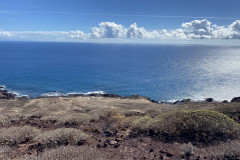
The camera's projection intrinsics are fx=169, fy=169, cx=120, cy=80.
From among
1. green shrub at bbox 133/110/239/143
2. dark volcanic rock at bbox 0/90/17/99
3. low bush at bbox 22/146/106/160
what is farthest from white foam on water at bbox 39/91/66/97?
low bush at bbox 22/146/106/160

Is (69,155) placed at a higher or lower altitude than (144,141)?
higher

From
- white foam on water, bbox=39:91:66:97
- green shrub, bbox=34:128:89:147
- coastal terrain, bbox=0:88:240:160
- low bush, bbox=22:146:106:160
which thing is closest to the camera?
low bush, bbox=22:146:106:160

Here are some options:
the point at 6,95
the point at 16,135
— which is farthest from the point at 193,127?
the point at 6,95

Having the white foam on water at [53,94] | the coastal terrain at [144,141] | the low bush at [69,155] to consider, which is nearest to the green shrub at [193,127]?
the coastal terrain at [144,141]

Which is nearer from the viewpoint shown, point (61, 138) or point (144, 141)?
point (61, 138)

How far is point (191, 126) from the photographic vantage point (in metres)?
8.59

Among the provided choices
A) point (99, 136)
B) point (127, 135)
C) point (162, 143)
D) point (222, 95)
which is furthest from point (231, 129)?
point (222, 95)

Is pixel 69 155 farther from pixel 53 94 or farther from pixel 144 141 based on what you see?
pixel 53 94

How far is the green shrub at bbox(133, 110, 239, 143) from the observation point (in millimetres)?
8197

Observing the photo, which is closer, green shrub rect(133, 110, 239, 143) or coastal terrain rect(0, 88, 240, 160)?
coastal terrain rect(0, 88, 240, 160)

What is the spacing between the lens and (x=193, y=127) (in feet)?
27.8

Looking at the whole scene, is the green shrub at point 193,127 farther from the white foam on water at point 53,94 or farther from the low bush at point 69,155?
the white foam on water at point 53,94

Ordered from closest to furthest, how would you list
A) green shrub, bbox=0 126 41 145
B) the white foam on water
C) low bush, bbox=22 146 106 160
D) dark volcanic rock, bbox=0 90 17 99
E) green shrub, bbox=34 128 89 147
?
low bush, bbox=22 146 106 160 < green shrub, bbox=34 128 89 147 < green shrub, bbox=0 126 41 145 < dark volcanic rock, bbox=0 90 17 99 < the white foam on water

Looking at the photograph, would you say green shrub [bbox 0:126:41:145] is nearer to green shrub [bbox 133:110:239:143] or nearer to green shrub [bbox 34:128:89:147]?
green shrub [bbox 34:128:89:147]
